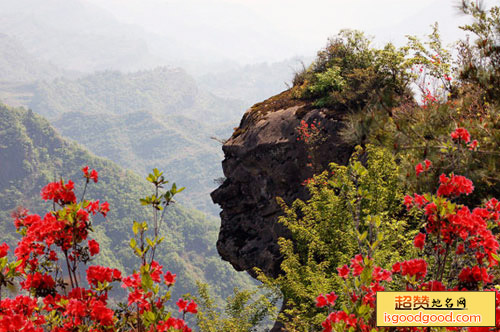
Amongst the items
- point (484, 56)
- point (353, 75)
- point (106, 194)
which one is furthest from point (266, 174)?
point (106, 194)

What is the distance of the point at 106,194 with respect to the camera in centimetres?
12825

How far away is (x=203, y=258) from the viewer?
417 ft

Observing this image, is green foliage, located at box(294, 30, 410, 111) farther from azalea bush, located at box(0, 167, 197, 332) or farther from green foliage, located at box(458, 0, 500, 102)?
azalea bush, located at box(0, 167, 197, 332)

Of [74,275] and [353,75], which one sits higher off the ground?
[353,75]

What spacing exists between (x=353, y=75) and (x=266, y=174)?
365 centimetres

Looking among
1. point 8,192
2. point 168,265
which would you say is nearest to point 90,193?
point 8,192

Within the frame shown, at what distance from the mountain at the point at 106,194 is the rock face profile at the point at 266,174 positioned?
104939mm

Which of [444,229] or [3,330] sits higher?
[444,229]

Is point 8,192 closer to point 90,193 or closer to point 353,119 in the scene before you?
point 90,193

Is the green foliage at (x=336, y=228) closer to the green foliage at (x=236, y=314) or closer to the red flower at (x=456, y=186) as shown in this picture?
the green foliage at (x=236, y=314)

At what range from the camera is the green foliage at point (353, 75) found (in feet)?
33.0

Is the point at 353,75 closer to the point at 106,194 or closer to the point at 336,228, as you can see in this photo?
the point at 336,228

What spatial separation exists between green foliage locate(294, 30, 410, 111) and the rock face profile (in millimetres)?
446

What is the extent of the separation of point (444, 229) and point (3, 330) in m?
2.94
